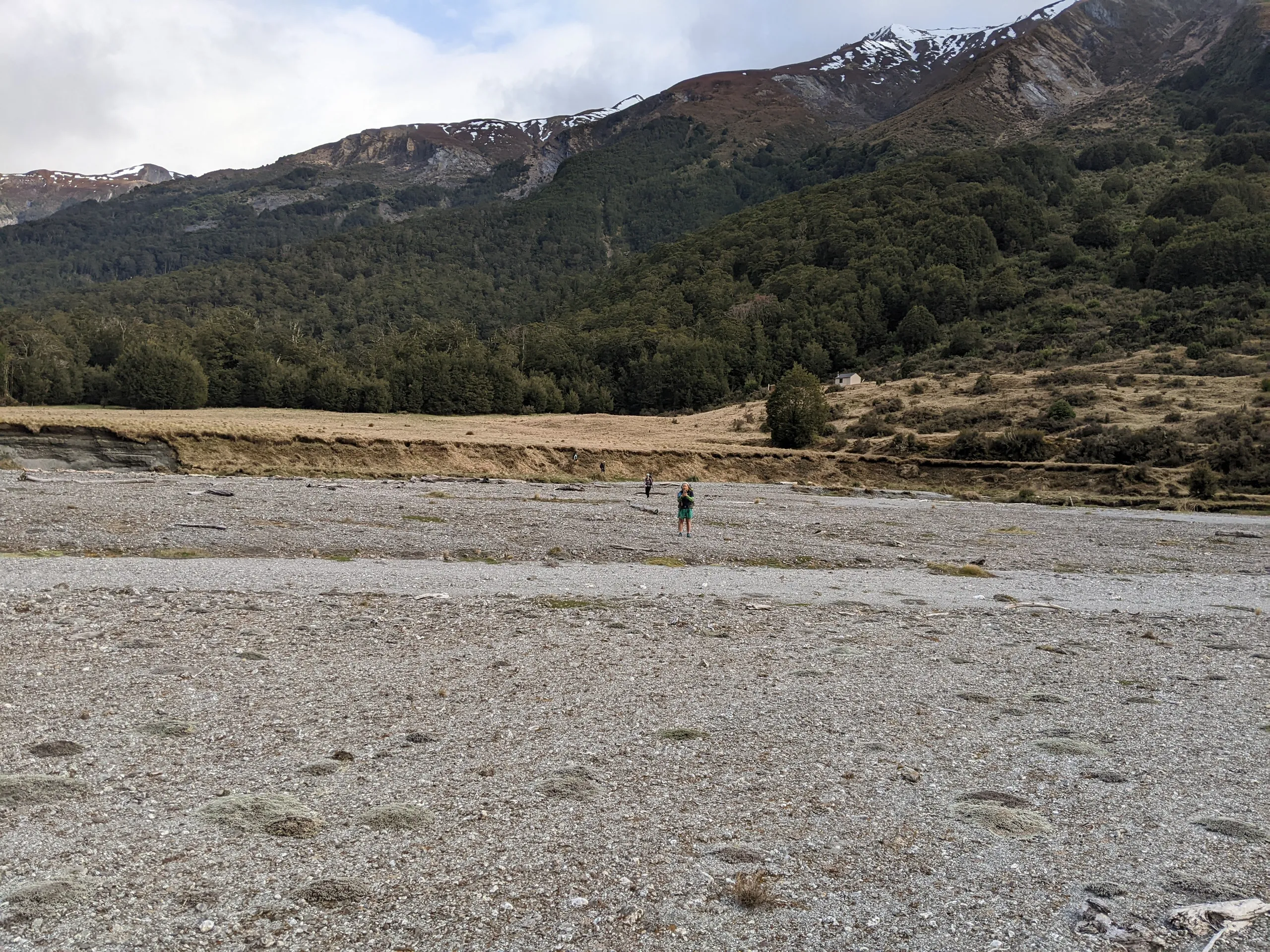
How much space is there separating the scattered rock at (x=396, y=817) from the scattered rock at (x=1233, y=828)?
5714 millimetres

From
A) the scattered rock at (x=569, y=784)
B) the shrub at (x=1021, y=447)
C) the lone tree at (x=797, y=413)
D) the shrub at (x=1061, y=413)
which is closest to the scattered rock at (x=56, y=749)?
the scattered rock at (x=569, y=784)

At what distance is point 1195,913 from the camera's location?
5.17 metres

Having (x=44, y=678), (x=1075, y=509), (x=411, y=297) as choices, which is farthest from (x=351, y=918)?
(x=411, y=297)

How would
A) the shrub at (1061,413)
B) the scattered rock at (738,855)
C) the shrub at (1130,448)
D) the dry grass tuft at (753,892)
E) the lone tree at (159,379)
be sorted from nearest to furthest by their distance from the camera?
the dry grass tuft at (753,892) → the scattered rock at (738,855) → the shrub at (1130,448) → the shrub at (1061,413) → the lone tree at (159,379)

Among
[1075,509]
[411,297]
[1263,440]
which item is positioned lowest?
[1075,509]

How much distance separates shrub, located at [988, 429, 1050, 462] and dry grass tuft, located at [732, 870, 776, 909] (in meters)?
46.0

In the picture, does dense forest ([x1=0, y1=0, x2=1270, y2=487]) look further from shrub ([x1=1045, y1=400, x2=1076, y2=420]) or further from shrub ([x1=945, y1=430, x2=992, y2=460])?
shrub ([x1=945, y1=430, x2=992, y2=460])

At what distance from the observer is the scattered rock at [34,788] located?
6027 mm

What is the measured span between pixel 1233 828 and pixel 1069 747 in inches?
77.6

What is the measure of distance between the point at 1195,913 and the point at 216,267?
691 ft

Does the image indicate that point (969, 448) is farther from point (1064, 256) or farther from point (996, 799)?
point (1064, 256)

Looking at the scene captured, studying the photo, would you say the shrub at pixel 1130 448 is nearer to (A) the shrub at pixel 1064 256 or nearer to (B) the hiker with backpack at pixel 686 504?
(B) the hiker with backpack at pixel 686 504

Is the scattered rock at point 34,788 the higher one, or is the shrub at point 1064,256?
the shrub at point 1064,256

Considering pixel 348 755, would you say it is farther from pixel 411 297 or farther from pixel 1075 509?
pixel 411 297
